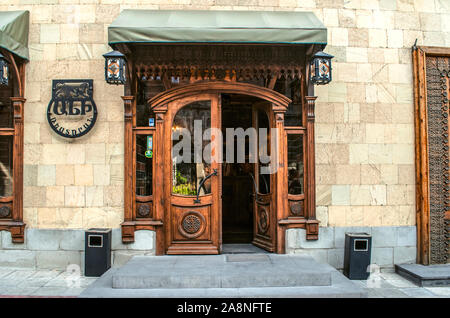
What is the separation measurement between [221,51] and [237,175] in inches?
156

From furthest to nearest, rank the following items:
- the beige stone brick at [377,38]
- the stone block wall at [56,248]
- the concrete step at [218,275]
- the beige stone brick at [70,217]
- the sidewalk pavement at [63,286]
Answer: the beige stone brick at [377,38] < the beige stone brick at [70,217] < the stone block wall at [56,248] < the sidewalk pavement at [63,286] < the concrete step at [218,275]

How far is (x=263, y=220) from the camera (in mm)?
6762

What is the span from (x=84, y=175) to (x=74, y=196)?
0.44m

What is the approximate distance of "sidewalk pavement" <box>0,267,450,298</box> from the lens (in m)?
5.15

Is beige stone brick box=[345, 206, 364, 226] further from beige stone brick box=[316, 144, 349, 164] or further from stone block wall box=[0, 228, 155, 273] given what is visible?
stone block wall box=[0, 228, 155, 273]

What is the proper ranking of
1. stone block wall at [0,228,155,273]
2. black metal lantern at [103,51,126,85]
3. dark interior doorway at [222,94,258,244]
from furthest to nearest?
1. dark interior doorway at [222,94,258,244]
2. stone block wall at [0,228,155,273]
3. black metal lantern at [103,51,126,85]

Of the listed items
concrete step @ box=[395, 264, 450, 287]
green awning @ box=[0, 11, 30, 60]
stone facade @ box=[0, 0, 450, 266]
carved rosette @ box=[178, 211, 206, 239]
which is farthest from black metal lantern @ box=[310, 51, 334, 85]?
green awning @ box=[0, 11, 30, 60]

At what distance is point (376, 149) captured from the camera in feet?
21.2

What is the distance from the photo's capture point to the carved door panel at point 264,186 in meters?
6.46

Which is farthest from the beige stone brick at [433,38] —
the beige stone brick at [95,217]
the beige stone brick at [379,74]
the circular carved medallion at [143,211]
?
the beige stone brick at [95,217]

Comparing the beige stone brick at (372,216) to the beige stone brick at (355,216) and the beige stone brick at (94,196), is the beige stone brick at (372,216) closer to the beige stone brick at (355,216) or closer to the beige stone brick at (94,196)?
the beige stone brick at (355,216)

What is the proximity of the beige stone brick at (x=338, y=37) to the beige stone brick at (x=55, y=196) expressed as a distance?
19.7ft

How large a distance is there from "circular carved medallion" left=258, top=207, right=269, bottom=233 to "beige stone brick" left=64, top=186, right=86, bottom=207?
11.5ft

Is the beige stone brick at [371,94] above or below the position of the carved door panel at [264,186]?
above
